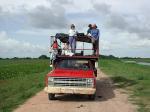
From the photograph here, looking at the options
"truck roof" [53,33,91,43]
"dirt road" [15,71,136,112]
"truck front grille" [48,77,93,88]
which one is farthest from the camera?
"truck roof" [53,33,91,43]

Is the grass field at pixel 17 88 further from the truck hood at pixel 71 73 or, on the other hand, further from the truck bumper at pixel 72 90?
the truck hood at pixel 71 73

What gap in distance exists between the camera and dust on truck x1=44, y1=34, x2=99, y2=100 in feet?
56.4

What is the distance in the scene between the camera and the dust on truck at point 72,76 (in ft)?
56.4

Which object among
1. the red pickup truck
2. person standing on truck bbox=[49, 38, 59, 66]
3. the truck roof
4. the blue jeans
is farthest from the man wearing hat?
the red pickup truck

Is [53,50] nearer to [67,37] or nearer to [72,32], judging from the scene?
[67,37]

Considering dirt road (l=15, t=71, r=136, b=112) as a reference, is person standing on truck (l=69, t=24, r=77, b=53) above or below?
above

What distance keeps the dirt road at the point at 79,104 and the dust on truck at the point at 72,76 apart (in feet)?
1.55

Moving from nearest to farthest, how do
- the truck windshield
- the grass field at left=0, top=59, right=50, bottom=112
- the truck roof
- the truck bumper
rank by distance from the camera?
the truck bumper → the grass field at left=0, top=59, right=50, bottom=112 → the truck windshield → the truck roof

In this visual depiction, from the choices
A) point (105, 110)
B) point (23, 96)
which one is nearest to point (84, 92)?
point (105, 110)

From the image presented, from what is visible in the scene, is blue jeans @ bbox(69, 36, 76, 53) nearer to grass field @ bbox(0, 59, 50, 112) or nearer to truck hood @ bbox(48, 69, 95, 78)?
truck hood @ bbox(48, 69, 95, 78)

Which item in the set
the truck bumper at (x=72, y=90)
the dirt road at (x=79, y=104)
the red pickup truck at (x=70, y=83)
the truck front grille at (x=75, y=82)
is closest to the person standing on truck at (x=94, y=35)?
the dirt road at (x=79, y=104)

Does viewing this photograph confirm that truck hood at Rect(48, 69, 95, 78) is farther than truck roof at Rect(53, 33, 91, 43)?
No

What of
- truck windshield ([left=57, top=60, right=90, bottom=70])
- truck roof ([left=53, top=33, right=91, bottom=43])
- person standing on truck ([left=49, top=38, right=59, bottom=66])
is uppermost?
truck roof ([left=53, top=33, right=91, bottom=43])

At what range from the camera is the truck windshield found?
61.4ft
